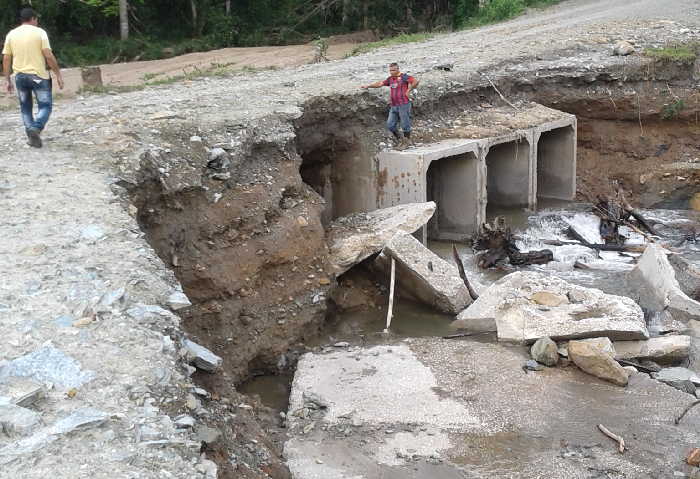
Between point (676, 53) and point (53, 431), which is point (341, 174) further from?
point (53, 431)

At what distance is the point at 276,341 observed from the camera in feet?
32.8

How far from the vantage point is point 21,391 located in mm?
4562

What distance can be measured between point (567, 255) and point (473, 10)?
15.5m

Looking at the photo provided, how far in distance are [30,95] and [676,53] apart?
1296cm

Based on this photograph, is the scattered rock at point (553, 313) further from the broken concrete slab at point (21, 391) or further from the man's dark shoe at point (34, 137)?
the broken concrete slab at point (21, 391)

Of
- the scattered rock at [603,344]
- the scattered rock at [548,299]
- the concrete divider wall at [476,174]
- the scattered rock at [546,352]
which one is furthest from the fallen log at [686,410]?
the concrete divider wall at [476,174]

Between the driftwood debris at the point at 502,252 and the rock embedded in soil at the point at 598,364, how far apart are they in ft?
13.5

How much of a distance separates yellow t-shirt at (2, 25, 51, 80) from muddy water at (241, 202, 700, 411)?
428cm

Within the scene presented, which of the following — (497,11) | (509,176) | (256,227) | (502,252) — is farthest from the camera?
(497,11)

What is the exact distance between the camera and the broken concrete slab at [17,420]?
426 centimetres

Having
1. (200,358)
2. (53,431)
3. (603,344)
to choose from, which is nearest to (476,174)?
(603,344)

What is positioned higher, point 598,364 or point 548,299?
point 548,299

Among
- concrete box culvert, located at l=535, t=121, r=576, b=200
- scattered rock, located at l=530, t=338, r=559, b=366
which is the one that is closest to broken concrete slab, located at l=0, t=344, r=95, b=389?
scattered rock, located at l=530, t=338, r=559, b=366

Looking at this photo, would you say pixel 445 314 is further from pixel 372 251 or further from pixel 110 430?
pixel 110 430
